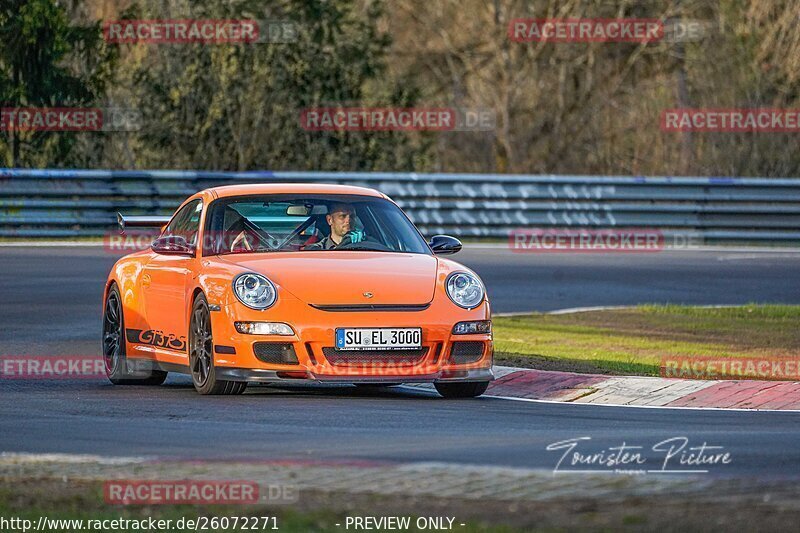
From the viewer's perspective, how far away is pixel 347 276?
11.5m

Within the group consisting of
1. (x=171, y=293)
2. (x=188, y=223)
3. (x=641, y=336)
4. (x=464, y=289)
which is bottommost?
(x=641, y=336)

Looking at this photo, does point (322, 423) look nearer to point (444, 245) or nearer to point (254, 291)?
point (254, 291)

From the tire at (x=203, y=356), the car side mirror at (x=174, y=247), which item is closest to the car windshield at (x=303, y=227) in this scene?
the car side mirror at (x=174, y=247)

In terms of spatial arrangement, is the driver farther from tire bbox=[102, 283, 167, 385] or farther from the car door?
tire bbox=[102, 283, 167, 385]

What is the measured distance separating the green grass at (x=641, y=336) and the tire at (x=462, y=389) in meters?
1.54

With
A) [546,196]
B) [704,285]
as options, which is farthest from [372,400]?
[546,196]

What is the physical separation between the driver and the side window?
3.01 ft

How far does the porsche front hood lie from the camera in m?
11.3

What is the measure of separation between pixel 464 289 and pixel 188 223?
237cm

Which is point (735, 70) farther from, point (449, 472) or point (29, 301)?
point (449, 472)

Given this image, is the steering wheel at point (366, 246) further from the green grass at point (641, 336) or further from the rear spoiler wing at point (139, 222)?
the rear spoiler wing at point (139, 222)

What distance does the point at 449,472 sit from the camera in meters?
7.48

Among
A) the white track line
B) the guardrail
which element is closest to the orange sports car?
the white track line

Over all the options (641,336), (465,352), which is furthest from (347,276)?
(641,336)
